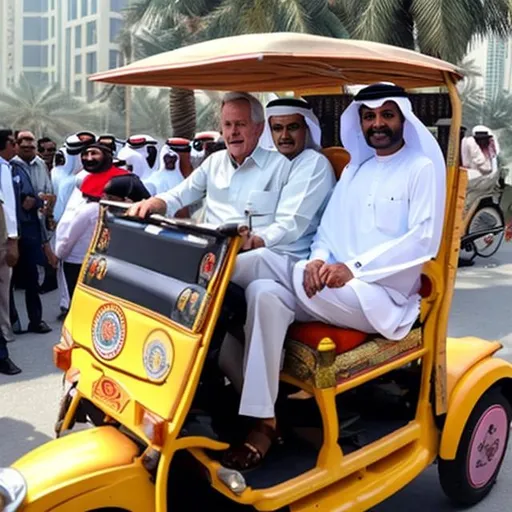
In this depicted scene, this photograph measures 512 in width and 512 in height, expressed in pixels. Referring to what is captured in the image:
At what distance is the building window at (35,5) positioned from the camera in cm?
7475

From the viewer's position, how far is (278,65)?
3.50 m

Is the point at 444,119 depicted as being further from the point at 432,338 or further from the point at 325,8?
the point at 325,8

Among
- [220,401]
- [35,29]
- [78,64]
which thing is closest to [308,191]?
[220,401]

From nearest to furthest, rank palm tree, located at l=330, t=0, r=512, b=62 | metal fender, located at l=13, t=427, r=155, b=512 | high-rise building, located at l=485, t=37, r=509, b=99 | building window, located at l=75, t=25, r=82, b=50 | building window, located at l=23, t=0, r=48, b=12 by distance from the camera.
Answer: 1. metal fender, located at l=13, t=427, r=155, b=512
2. palm tree, located at l=330, t=0, r=512, b=62
3. high-rise building, located at l=485, t=37, r=509, b=99
4. building window, located at l=75, t=25, r=82, b=50
5. building window, located at l=23, t=0, r=48, b=12

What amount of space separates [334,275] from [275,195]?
1.90 ft

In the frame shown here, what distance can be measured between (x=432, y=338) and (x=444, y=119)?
3.91 ft

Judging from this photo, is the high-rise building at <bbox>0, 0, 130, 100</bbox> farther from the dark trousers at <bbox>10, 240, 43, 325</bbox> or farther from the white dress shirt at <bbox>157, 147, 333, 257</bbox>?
the white dress shirt at <bbox>157, 147, 333, 257</bbox>

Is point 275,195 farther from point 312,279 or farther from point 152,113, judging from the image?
point 152,113

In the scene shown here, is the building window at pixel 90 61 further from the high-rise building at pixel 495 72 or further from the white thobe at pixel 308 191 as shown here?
the white thobe at pixel 308 191

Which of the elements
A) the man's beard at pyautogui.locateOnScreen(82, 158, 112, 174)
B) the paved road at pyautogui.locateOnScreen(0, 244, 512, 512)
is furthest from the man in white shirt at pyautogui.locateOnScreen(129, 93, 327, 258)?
the man's beard at pyautogui.locateOnScreen(82, 158, 112, 174)

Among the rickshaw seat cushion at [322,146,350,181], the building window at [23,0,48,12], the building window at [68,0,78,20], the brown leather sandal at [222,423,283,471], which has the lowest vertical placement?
the brown leather sandal at [222,423,283,471]

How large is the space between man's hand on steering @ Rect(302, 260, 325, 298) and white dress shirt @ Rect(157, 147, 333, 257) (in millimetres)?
250

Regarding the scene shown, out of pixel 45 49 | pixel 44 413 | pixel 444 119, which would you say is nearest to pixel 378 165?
pixel 444 119

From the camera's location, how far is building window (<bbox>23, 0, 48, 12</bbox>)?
7475cm
